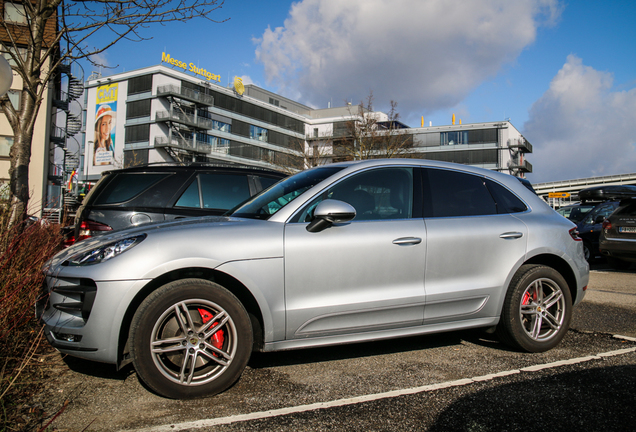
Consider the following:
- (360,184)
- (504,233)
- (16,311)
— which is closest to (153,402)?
(16,311)

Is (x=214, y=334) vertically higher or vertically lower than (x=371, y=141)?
lower

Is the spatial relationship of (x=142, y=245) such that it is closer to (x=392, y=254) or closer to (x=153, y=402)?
(x=153, y=402)

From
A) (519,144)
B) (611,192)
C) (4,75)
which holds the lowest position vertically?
(611,192)

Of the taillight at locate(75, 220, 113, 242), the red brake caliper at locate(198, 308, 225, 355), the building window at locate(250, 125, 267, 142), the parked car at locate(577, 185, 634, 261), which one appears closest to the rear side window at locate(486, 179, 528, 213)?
the red brake caliper at locate(198, 308, 225, 355)

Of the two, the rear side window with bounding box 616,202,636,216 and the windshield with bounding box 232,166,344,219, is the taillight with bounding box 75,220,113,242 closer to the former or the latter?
the windshield with bounding box 232,166,344,219

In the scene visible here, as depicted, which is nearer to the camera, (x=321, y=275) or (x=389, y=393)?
(x=389, y=393)

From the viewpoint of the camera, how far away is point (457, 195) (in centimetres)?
399

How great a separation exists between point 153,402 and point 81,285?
2.88 ft

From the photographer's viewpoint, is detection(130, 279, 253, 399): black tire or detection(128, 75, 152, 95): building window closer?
detection(130, 279, 253, 399): black tire

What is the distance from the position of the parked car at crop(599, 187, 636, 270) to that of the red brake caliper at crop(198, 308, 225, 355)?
32.8ft

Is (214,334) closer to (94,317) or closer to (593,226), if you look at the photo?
(94,317)

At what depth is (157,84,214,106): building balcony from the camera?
183 feet

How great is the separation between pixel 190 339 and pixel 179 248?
60 cm

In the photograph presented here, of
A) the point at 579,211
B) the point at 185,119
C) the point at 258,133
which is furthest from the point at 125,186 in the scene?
the point at 258,133
